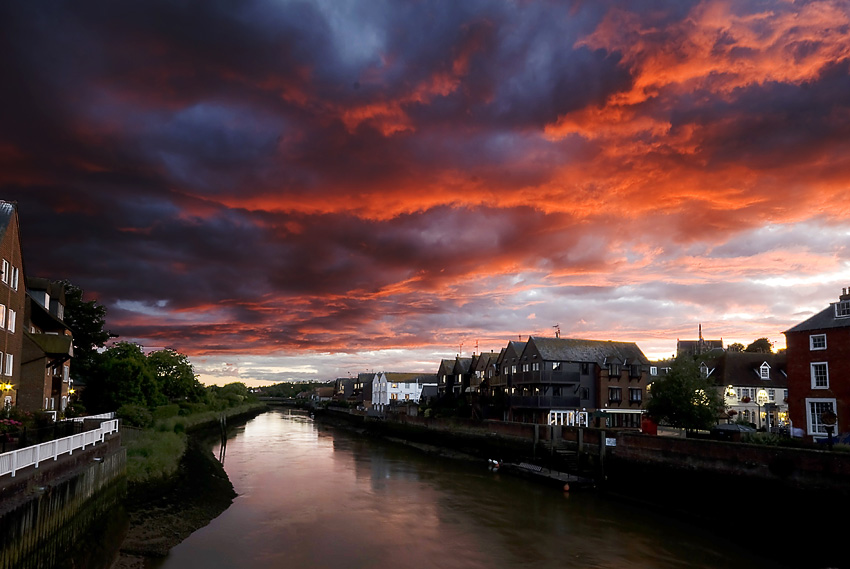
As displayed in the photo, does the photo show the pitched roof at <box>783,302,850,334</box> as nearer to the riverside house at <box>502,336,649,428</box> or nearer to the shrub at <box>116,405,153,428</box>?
the riverside house at <box>502,336,649,428</box>

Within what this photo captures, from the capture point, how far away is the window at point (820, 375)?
130ft

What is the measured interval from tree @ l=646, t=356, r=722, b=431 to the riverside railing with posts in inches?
1637

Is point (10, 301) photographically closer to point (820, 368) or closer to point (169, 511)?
point (169, 511)

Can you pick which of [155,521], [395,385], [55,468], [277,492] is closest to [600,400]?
[277,492]

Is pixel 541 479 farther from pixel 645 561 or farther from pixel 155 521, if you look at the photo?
pixel 155 521

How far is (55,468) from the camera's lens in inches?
749

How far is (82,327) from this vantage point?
7269 centimetres

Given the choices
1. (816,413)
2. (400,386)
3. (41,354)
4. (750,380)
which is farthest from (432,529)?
(400,386)

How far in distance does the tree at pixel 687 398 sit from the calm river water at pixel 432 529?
1253cm

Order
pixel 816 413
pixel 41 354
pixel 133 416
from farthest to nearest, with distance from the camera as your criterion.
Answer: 1. pixel 133 416
2. pixel 816 413
3. pixel 41 354

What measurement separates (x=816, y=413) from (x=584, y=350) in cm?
3422

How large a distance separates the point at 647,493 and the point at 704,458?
547 centimetres

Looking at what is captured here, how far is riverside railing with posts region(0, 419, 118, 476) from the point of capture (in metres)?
15.8

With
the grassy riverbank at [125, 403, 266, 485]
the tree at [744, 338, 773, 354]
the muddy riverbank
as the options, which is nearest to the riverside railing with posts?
the muddy riverbank
